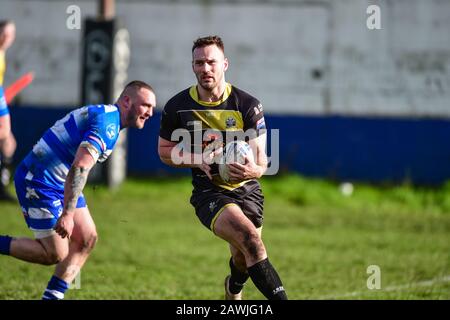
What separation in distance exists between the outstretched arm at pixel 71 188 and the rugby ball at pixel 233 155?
119 cm

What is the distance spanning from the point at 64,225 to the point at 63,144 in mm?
866

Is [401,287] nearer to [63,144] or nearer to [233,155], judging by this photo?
[233,155]

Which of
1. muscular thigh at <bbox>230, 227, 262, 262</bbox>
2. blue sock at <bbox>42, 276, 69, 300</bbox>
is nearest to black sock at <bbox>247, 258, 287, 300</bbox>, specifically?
muscular thigh at <bbox>230, 227, 262, 262</bbox>

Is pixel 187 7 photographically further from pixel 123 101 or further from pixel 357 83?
pixel 123 101

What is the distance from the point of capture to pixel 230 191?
26.5 ft

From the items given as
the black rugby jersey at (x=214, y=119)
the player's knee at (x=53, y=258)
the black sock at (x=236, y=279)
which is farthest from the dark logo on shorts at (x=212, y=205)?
the player's knee at (x=53, y=258)

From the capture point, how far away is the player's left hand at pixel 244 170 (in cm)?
764

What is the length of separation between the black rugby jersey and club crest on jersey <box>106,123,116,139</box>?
0.73 m

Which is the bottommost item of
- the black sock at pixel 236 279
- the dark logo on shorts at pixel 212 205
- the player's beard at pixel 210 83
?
the black sock at pixel 236 279

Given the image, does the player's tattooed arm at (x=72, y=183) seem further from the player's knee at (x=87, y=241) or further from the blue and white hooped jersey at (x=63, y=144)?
the player's knee at (x=87, y=241)

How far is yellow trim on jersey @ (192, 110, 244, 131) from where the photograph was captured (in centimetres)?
800
